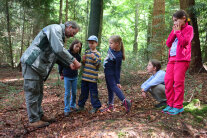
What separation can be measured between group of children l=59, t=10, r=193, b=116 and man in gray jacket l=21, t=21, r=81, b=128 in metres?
0.75

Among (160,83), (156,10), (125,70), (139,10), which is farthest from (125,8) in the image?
(160,83)

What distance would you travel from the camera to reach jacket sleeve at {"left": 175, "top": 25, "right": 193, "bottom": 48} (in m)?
3.11

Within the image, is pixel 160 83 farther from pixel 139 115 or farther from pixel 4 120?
pixel 4 120

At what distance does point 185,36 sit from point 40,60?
286cm

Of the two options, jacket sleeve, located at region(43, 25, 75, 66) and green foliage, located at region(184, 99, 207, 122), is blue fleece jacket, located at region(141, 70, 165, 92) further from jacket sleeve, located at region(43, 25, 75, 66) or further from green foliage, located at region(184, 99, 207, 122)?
jacket sleeve, located at region(43, 25, 75, 66)

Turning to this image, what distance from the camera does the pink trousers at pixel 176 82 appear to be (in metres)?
3.23

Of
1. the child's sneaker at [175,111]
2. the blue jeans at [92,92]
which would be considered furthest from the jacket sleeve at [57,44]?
the child's sneaker at [175,111]

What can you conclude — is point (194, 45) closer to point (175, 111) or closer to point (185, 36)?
point (185, 36)

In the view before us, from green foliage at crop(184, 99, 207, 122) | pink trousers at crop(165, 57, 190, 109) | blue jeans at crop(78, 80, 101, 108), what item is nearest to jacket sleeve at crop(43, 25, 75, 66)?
blue jeans at crop(78, 80, 101, 108)

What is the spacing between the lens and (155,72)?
13.3ft

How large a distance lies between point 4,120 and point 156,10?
945 cm

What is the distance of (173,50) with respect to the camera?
345 cm

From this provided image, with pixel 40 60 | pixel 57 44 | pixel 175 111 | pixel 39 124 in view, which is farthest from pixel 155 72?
pixel 39 124

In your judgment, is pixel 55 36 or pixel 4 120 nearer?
pixel 55 36
